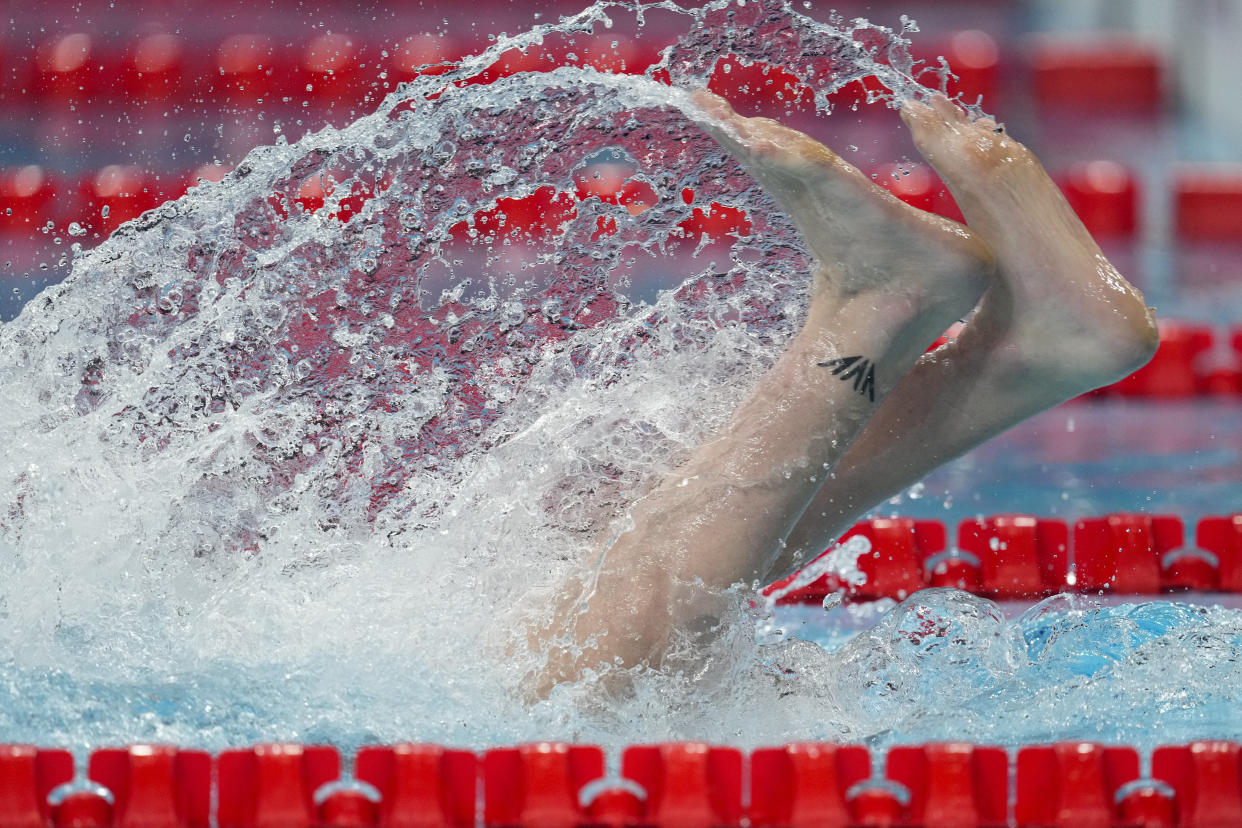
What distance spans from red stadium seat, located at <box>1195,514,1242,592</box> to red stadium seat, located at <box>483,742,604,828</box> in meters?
1.62

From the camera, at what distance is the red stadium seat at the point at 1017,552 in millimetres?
2822

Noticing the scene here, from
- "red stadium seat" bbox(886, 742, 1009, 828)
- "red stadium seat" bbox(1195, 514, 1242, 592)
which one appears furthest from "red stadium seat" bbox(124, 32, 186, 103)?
"red stadium seat" bbox(886, 742, 1009, 828)

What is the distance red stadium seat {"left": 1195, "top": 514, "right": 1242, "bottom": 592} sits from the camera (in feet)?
9.25

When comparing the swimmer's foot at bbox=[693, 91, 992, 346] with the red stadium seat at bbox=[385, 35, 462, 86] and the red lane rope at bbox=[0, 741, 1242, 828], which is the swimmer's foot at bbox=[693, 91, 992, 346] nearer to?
the red lane rope at bbox=[0, 741, 1242, 828]

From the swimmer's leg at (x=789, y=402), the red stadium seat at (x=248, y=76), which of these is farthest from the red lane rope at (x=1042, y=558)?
the red stadium seat at (x=248, y=76)

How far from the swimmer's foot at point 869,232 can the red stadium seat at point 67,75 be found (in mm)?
4723

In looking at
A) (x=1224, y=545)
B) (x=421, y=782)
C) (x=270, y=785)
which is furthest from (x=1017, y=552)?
(x=270, y=785)

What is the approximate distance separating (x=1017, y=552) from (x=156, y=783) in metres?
1.75

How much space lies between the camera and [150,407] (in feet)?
7.33

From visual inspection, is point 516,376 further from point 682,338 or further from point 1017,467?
point 1017,467

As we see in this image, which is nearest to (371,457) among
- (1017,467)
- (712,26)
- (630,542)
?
(630,542)

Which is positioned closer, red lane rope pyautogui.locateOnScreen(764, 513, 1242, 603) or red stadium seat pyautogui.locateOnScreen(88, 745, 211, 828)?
red stadium seat pyautogui.locateOnScreen(88, 745, 211, 828)

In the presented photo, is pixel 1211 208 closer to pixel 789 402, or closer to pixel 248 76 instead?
pixel 248 76

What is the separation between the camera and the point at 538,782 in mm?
1680
